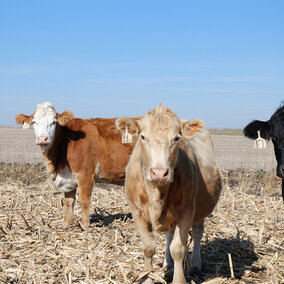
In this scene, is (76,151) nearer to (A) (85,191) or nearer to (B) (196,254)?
(A) (85,191)

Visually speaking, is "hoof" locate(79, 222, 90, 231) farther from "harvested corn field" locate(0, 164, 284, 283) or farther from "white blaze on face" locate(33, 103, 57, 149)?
"white blaze on face" locate(33, 103, 57, 149)

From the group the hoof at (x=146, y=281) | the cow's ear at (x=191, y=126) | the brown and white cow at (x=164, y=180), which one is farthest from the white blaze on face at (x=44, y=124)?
the cow's ear at (x=191, y=126)

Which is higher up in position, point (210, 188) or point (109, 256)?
point (210, 188)

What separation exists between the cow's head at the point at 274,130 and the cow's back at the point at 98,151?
8.42 ft

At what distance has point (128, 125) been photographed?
14.0 feet

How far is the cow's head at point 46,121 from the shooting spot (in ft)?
24.3

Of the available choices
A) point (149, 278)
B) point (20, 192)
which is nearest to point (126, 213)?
point (20, 192)

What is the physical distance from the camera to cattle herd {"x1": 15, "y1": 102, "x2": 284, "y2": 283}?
397 cm

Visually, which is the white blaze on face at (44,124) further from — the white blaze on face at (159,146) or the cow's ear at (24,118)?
the white blaze on face at (159,146)

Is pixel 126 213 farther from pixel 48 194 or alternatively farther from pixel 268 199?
pixel 268 199

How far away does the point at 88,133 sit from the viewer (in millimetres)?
8273

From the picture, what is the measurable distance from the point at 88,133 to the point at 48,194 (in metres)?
2.55

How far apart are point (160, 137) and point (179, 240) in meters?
1.17

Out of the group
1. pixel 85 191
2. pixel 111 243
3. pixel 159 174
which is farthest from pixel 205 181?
pixel 85 191
